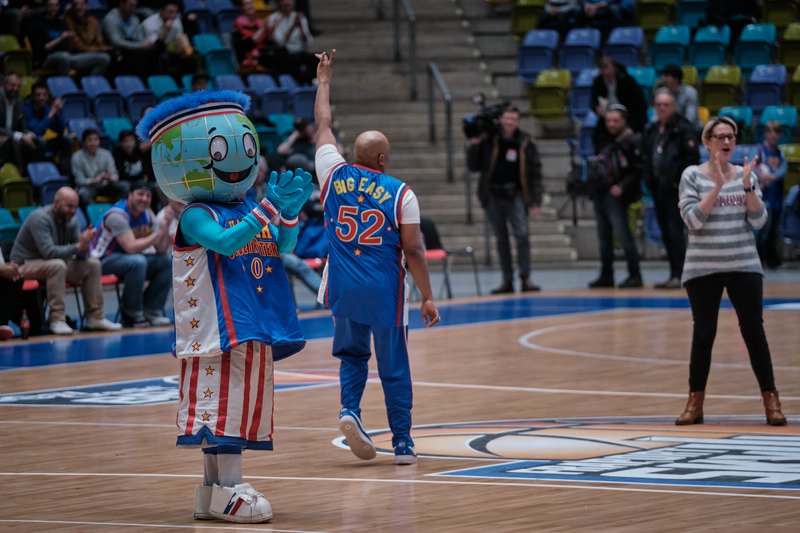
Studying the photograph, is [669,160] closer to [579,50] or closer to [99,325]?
[99,325]

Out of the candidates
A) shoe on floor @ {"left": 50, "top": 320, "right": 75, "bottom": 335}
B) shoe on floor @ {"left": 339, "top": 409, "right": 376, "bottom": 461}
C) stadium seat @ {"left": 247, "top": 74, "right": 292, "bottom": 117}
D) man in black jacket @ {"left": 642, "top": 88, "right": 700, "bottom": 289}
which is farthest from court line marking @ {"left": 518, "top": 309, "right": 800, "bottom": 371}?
stadium seat @ {"left": 247, "top": 74, "right": 292, "bottom": 117}

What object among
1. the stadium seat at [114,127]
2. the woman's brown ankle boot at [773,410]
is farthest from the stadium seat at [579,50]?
the woman's brown ankle boot at [773,410]

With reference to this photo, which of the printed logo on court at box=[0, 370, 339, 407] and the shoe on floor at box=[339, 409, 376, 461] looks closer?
the shoe on floor at box=[339, 409, 376, 461]

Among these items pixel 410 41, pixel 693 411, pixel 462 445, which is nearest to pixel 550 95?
pixel 410 41

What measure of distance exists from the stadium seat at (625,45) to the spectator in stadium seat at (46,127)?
8139 millimetres

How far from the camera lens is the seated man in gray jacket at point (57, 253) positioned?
13219 mm

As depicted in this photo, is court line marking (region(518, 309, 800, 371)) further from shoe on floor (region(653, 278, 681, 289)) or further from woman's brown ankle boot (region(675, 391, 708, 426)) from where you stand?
woman's brown ankle boot (region(675, 391, 708, 426))

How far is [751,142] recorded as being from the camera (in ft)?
67.9

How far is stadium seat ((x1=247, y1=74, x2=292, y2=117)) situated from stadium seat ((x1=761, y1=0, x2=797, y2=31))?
7413 millimetres

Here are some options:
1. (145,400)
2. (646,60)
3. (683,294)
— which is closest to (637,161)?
(683,294)

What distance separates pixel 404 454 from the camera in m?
7.06

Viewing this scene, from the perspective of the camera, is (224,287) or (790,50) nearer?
(224,287)

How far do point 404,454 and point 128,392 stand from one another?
344 cm

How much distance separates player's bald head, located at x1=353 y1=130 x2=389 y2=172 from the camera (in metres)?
7.32
